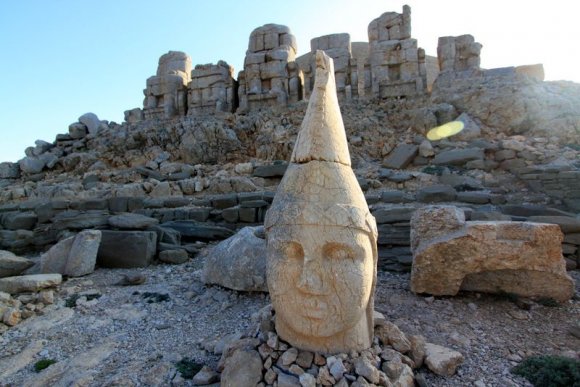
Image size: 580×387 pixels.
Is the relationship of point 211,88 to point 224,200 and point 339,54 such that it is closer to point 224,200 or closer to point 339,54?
point 339,54

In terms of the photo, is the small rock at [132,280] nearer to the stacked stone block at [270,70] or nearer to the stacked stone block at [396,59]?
the stacked stone block at [270,70]

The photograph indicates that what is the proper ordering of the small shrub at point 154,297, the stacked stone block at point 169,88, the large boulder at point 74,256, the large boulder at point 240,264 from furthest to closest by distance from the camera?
the stacked stone block at point 169,88 < the large boulder at point 74,256 < the small shrub at point 154,297 < the large boulder at point 240,264

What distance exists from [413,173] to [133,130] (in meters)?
12.6

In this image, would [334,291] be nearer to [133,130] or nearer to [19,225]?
[19,225]

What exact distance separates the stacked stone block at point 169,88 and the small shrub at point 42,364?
50.9 feet

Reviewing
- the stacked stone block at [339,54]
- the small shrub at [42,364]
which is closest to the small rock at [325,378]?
the small shrub at [42,364]

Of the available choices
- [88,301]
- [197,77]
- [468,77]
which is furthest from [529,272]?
[197,77]

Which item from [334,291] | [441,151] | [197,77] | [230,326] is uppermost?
[197,77]

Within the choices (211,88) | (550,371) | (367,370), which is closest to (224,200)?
(367,370)

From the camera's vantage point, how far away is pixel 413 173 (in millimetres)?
10156

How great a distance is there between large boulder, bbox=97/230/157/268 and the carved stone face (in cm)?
429

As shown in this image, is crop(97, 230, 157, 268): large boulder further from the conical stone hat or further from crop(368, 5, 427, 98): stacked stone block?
crop(368, 5, 427, 98): stacked stone block

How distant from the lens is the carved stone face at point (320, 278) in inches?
105

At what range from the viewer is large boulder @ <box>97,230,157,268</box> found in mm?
6316
